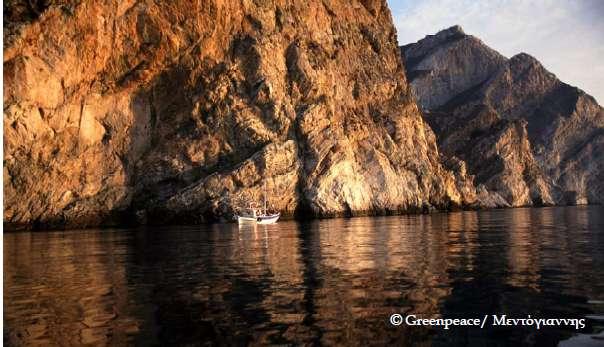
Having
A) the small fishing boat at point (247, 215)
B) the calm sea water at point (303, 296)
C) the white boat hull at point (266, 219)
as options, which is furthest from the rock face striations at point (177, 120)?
the calm sea water at point (303, 296)

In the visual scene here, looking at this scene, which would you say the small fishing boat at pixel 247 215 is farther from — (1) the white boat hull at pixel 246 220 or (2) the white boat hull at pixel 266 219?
(2) the white boat hull at pixel 266 219

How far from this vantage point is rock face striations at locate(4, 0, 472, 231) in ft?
209

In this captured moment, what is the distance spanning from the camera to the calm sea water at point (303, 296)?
10.0 metres

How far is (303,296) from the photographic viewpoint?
45.2ft

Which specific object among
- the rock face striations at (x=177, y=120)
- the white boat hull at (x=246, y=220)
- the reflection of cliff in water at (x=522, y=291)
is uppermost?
the rock face striations at (x=177, y=120)

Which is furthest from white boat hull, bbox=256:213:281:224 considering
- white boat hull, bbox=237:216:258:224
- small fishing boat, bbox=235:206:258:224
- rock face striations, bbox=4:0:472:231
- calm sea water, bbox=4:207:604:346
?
calm sea water, bbox=4:207:604:346

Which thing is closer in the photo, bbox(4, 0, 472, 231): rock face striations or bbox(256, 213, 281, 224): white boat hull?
bbox(256, 213, 281, 224): white boat hull

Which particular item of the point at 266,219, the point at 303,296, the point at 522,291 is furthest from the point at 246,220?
the point at 522,291

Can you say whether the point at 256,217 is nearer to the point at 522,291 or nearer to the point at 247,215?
the point at 247,215

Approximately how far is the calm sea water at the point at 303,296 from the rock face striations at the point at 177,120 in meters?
43.4

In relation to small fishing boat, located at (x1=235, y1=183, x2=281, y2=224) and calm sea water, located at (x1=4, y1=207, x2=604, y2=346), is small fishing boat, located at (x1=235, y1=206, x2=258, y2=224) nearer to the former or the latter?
small fishing boat, located at (x1=235, y1=183, x2=281, y2=224)

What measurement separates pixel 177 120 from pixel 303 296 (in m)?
65.1

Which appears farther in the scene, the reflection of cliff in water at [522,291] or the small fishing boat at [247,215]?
the small fishing boat at [247,215]

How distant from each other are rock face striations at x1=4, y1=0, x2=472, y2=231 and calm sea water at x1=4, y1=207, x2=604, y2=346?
43.4m
